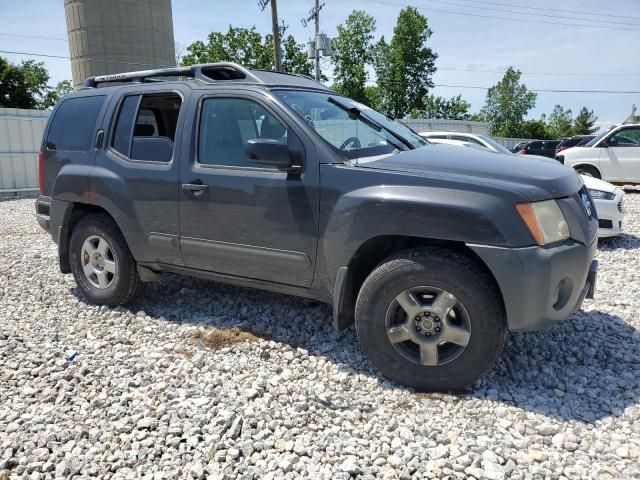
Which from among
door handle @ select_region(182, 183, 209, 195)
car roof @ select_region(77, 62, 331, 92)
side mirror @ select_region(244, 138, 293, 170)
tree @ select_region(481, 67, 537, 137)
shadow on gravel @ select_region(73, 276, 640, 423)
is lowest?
shadow on gravel @ select_region(73, 276, 640, 423)

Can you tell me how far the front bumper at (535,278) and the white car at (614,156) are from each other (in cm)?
984

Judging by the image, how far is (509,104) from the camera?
64.7 m

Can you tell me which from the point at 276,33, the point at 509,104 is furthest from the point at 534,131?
the point at 276,33

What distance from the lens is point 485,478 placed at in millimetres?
2330

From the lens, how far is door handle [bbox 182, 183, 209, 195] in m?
3.69

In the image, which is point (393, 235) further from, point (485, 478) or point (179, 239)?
point (179, 239)

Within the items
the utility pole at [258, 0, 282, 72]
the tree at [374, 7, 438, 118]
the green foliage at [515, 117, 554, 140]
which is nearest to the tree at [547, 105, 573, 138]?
the green foliage at [515, 117, 554, 140]

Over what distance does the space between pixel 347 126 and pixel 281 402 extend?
1.97 meters

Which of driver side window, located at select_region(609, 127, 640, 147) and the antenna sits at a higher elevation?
the antenna

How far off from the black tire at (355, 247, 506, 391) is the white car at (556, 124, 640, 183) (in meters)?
10.1

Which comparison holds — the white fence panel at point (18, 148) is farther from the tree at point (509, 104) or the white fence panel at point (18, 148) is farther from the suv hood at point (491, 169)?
the tree at point (509, 104)

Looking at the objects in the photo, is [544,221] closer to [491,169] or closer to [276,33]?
[491,169]

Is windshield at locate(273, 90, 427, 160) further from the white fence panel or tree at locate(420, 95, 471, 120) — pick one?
tree at locate(420, 95, 471, 120)

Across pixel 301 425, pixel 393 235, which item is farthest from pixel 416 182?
pixel 301 425
